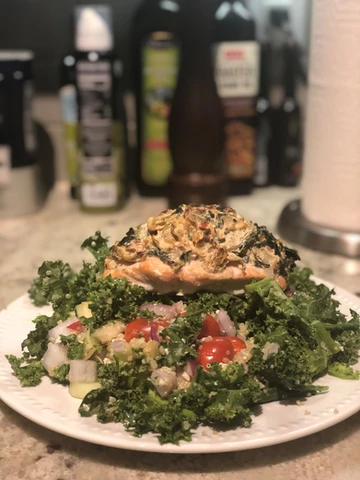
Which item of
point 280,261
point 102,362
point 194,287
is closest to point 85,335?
point 102,362

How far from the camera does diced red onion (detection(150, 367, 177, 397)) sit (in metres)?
0.70

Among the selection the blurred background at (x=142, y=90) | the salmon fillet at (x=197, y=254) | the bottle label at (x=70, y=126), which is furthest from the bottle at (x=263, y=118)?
the salmon fillet at (x=197, y=254)

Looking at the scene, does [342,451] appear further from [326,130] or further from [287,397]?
[326,130]

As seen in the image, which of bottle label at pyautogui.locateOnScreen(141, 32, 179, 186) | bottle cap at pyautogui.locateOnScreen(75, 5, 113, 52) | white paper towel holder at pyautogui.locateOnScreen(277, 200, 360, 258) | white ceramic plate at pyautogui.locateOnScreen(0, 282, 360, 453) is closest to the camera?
white ceramic plate at pyautogui.locateOnScreen(0, 282, 360, 453)

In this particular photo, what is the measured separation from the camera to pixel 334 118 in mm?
1259

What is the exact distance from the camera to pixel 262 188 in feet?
5.80

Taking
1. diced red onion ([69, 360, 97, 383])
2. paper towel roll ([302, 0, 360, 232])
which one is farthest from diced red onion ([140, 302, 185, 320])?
paper towel roll ([302, 0, 360, 232])

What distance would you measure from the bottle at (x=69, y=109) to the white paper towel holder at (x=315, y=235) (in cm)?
51

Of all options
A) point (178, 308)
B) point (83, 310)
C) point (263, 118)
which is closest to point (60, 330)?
point (83, 310)

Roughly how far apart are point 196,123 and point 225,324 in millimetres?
771

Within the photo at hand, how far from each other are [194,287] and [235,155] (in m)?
0.89

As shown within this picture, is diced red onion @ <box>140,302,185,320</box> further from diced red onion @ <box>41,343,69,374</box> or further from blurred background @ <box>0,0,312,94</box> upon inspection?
blurred background @ <box>0,0,312,94</box>

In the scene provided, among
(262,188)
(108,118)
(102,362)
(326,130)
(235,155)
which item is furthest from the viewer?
(262,188)

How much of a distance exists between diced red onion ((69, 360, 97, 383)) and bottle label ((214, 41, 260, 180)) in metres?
0.99
